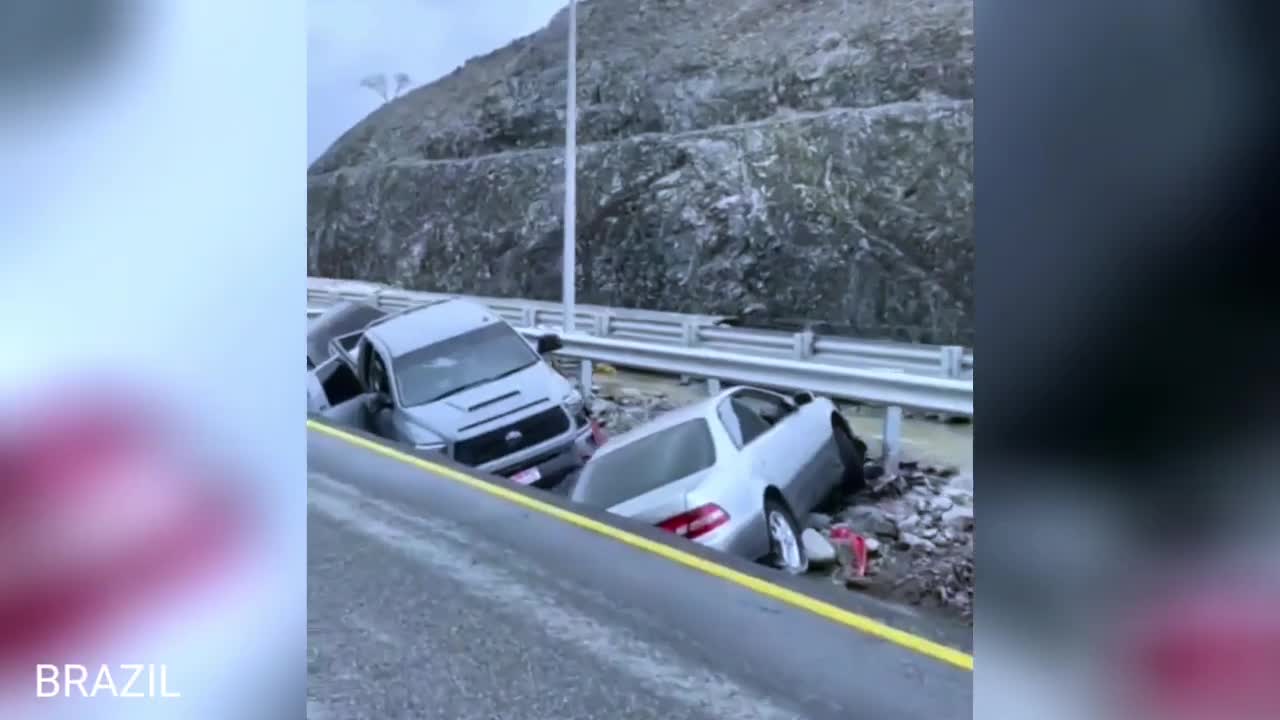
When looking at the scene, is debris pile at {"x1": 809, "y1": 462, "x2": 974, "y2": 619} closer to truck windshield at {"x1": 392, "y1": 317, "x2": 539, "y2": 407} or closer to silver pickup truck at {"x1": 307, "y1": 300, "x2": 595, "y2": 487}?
silver pickup truck at {"x1": 307, "y1": 300, "x2": 595, "y2": 487}

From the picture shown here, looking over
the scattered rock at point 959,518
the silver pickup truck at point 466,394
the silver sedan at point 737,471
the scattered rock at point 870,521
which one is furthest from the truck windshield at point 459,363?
the scattered rock at point 959,518

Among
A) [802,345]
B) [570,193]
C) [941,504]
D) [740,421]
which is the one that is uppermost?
[570,193]

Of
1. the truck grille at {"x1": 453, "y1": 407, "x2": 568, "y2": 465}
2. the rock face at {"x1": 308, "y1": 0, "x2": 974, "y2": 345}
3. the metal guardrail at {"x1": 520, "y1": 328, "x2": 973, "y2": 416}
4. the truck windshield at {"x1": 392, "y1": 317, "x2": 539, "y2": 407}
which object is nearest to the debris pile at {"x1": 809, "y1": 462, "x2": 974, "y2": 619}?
the metal guardrail at {"x1": 520, "y1": 328, "x2": 973, "y2": 416}

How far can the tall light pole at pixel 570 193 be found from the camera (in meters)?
1.62

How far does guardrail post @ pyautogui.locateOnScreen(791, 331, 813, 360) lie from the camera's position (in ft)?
4.96

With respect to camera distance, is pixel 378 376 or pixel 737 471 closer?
pixel 737 471

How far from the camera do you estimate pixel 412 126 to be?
5.56 ft

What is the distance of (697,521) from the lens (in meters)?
1.50

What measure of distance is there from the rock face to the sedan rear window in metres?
0.21

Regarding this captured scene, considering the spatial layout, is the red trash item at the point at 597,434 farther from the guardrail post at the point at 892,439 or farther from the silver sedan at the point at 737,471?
the guardrail post at the point at 892,439

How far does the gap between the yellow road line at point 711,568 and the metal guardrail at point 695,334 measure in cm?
26

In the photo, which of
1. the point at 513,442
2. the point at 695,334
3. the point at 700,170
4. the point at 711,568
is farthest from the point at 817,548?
the point at 700,170

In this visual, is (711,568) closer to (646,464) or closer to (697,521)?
(697,521)

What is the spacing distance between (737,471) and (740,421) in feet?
0.25
